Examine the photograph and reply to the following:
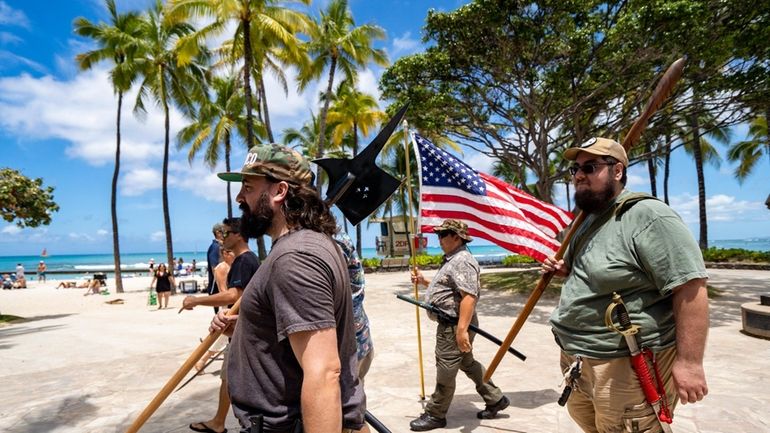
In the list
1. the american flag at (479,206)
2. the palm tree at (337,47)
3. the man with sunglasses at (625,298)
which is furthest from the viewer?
the palm tree at (337,47)

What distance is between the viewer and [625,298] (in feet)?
7.13

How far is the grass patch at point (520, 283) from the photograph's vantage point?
1437 centimetres

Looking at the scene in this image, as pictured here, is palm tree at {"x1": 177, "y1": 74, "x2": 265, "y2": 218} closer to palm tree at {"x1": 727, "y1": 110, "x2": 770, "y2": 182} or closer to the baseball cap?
the baseball cap

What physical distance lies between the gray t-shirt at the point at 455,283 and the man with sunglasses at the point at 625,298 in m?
1.58

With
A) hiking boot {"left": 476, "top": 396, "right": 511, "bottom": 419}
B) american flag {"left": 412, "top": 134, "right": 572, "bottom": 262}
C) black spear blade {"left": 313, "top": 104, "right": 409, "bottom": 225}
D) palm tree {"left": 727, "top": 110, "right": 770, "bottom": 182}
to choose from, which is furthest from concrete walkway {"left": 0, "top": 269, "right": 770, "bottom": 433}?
palm tree {"left": 727, "top": 110, "right": 770, "bottom": 182}

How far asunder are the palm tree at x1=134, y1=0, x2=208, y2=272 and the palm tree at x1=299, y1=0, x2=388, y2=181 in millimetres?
6253

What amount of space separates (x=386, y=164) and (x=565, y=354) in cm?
3659

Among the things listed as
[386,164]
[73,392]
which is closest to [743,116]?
[73,392]

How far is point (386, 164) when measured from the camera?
38719mm

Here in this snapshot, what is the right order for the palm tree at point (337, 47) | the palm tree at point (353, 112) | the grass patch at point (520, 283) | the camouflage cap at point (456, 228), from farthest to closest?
1. the palm tree at point (353, 112)
2. the palm tree at point (337, 47)
3. the grass patch at point (520, 283)
4. the camouflage cap at point (456, 228)

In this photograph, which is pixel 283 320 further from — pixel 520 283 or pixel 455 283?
pixel 520 283

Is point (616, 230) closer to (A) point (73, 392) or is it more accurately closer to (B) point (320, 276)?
(B) point (320, 276)

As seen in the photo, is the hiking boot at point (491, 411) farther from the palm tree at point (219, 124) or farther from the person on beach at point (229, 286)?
the palm tree at point (219, 124)

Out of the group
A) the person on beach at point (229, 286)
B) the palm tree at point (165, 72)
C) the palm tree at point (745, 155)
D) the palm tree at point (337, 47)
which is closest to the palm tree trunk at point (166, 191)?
the palm tree at point (165, 72)
